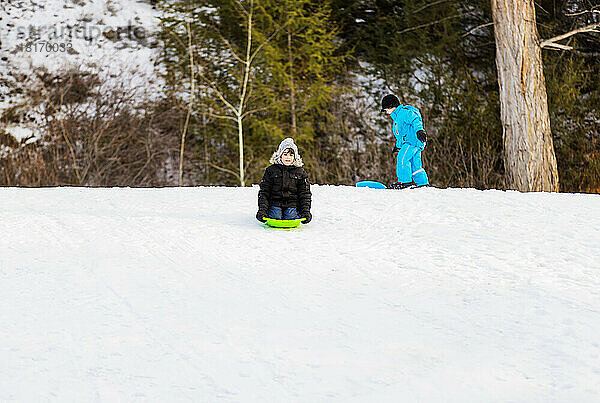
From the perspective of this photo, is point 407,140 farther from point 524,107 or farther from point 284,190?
point 284,190

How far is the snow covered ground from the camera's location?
291 cm

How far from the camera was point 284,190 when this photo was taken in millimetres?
6016

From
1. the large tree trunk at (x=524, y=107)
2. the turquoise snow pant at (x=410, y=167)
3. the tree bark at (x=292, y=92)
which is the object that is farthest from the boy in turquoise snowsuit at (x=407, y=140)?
the tree bark at (x=292, y=92)

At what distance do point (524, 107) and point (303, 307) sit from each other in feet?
24.6

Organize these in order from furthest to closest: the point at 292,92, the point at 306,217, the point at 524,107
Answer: the point at 292,92 < the point at 524,107 < the point at 306,217

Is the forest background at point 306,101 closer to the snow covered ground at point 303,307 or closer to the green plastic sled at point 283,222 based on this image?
the snow covered ground at point 303,307

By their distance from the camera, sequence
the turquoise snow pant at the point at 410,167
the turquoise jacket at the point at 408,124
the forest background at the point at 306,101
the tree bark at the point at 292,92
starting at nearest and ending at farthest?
the turquoise jacket at the point at 408,124 → the turquoise snow pant at the point at 410,167 → the forest background at the point at 306,101 → the tree bark at the point at 292,92

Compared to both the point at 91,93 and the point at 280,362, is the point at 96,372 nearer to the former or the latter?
the point at 280,362

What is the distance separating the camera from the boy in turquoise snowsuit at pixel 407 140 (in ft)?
28.5

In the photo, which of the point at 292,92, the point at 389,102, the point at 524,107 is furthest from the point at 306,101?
the point at 389,102

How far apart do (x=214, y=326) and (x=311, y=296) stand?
0.72 metres

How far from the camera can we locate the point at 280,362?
10.2 ft

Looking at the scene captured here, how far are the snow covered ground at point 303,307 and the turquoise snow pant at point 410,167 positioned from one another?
88.8 inches

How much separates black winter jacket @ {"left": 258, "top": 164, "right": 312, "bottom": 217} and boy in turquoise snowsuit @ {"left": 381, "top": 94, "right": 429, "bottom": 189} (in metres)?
2.95
